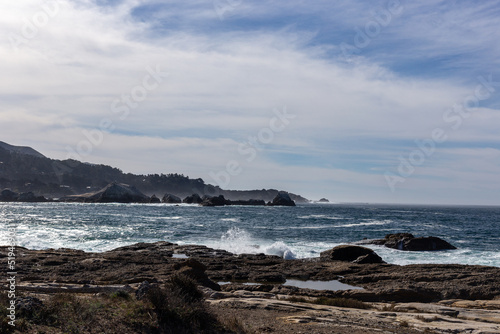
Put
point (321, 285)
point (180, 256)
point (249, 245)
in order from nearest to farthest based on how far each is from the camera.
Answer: point (321, 285) → point (180, 256) → point (249, 245)

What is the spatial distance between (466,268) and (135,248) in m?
25.0

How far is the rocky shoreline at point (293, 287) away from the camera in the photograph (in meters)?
13.6

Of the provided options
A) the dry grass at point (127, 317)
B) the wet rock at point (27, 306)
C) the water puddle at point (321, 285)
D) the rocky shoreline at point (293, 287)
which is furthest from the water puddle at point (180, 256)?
the wet rock at point (27, 306)

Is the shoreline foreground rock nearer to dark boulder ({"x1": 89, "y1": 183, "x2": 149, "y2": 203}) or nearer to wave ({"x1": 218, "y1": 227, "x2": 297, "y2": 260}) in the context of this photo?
wave ({"x1": 218, "y1": 227, "x2": 297, "y2": 260})

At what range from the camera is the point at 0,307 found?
356 inches

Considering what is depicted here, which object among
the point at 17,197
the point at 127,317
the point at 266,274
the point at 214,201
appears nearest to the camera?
the point at 127,317

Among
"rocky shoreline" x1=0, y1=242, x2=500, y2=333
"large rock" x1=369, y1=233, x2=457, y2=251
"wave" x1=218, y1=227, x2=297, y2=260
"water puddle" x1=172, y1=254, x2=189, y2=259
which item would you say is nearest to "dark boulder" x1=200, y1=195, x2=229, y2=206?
"wave" x1=218, y1=227, x2=297, y2=260

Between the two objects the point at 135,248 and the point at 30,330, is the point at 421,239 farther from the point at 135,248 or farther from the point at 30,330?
the point at 30,330

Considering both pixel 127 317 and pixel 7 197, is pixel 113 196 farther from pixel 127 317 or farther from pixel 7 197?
pixel 127 317

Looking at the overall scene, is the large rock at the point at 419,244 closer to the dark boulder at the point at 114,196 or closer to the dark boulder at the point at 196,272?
the dark boulder at the point at 196,272

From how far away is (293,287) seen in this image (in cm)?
1931

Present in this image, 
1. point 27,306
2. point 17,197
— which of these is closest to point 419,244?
point 27,306

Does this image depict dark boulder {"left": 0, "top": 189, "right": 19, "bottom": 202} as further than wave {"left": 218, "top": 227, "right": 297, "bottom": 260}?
Yes

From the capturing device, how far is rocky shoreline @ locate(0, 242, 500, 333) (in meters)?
13.6
